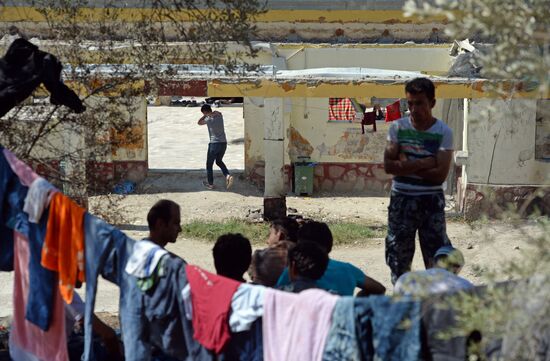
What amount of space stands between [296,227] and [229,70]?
4.38 ft

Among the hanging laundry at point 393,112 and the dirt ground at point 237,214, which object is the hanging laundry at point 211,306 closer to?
the dirt ground at point 237,214

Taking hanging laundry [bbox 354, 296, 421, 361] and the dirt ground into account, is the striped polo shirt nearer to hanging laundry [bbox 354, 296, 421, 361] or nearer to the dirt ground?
hanging laundry [bbox 354, 296, 421, 361]

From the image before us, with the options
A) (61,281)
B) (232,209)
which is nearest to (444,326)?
(61,281)

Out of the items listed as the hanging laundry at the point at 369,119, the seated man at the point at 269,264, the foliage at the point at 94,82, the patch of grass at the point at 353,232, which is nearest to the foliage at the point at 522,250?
the seated man at the point at 269,264

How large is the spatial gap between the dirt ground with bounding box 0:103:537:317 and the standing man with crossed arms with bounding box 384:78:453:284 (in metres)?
2.92

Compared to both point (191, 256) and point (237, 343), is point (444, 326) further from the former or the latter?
point (191, 256)

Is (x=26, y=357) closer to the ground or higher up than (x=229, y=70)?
closer to the ground

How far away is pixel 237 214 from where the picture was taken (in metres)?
14.6

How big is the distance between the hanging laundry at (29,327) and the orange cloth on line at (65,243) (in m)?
0.24

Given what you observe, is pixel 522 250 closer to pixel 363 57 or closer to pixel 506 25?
pixel 506 25

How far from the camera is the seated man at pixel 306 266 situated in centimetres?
536

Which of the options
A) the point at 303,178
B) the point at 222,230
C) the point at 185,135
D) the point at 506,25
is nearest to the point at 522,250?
the point at 506,25

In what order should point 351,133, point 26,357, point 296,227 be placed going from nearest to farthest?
point 26,357, point 296,227, point 351,133

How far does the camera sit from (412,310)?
4168 millimetres
